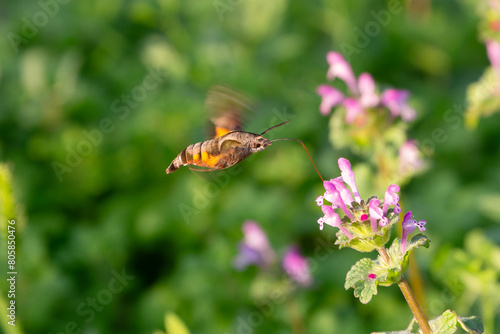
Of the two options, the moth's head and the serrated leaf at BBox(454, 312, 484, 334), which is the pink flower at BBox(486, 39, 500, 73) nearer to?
the moth's head

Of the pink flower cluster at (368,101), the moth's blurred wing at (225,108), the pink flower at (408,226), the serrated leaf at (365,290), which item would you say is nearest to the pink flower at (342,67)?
the pink flower cluster at (368,101)

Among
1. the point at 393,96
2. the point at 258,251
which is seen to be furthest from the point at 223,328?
the point at 393,96

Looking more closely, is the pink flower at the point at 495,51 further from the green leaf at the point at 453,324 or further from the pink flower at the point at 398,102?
the green leaf at the point at 453,324

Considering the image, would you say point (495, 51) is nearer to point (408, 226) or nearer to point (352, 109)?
point (352, 109)

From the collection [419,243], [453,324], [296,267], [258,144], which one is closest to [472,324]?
[453,324]

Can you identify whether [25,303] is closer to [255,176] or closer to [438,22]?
[255,176]

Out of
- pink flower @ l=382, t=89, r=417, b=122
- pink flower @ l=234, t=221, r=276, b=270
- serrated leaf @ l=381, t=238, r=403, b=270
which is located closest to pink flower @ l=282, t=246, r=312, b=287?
pink flower @ l=234, t=221, r=276, b=270
